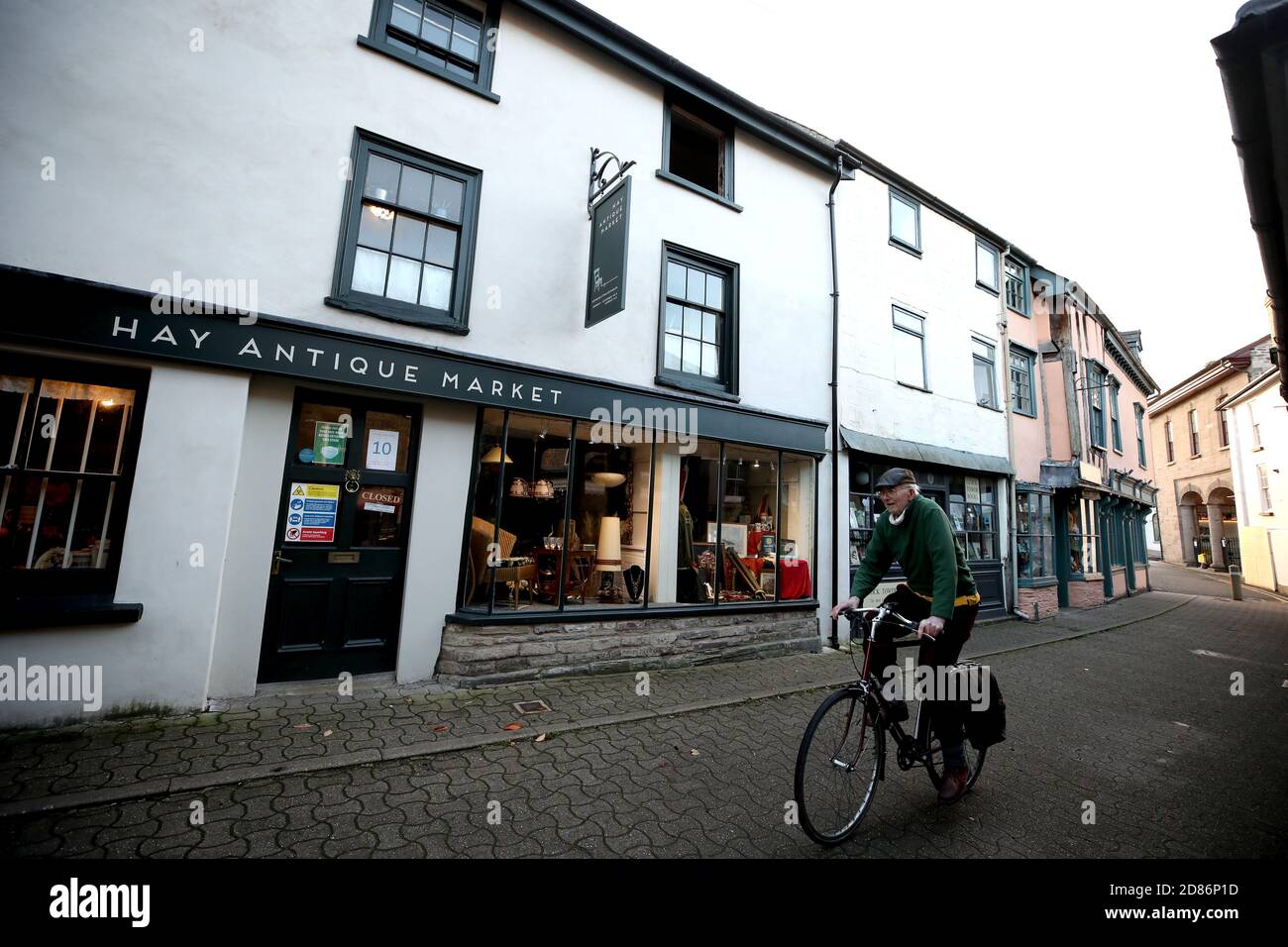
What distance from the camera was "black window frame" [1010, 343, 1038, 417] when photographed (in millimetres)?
14047

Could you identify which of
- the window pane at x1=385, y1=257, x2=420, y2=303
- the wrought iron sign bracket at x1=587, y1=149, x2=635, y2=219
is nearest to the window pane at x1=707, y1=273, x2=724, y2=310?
the wrought iron sign bracket at x1=587, y1=149, x2=635, y2=219

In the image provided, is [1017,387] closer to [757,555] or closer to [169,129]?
[757,555]

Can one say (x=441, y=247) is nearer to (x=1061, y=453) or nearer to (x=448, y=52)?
(x=448, y=52)

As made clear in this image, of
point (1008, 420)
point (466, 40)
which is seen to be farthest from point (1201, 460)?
point (466, 40)

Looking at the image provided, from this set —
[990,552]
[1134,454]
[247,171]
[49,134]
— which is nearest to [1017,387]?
[990,552]

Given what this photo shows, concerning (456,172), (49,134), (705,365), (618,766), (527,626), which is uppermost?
(456,172)

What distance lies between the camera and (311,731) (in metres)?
4.50

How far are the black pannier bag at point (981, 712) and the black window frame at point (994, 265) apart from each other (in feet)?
41.5

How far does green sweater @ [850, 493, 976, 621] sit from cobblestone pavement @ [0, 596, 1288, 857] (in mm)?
1506

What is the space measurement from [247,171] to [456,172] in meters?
2.12

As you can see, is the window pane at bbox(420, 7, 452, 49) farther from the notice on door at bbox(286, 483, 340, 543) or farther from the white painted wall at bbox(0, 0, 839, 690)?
the notice on door at bbox(286, 483, 340, 543)

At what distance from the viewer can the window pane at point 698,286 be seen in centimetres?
824

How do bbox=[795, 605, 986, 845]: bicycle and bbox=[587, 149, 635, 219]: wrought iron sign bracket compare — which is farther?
bbox=[587, 149, 635, 219]: wrought iron sign bracket

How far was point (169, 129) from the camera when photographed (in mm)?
5078
